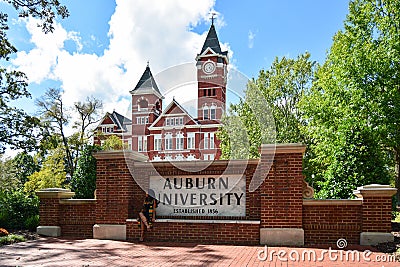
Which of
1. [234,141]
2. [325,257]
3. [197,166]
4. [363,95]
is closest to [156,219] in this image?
[197,166]

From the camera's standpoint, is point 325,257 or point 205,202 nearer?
point 325,257

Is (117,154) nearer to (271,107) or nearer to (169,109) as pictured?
(271,107)

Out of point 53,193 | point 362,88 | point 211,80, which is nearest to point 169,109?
point 211,80

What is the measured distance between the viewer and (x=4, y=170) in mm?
36000

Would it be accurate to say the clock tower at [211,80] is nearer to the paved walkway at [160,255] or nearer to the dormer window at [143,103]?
the dormer window at [143,103]

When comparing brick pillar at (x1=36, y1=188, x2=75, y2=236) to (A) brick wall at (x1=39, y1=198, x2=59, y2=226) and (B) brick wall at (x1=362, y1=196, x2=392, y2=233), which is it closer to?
(A) brick wall at (x1=39, y1=198, x2=59, y2=226)

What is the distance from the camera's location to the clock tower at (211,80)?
67.9 ft

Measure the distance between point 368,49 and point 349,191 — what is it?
7503 mm

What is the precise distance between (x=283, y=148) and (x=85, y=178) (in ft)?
34.2

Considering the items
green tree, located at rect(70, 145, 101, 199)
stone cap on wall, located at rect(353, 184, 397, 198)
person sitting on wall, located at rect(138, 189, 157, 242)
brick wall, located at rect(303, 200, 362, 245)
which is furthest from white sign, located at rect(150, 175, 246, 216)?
green tree, located at rect(70, 145, 101, 199)

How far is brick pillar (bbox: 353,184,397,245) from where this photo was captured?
27.4ft

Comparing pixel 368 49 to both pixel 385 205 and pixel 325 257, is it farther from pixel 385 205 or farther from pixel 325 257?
pixel 325 257

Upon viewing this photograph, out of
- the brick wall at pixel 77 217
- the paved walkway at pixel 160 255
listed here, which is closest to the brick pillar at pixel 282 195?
the paved walkway at pixel 160 255

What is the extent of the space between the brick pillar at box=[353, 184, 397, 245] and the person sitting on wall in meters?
5.28
